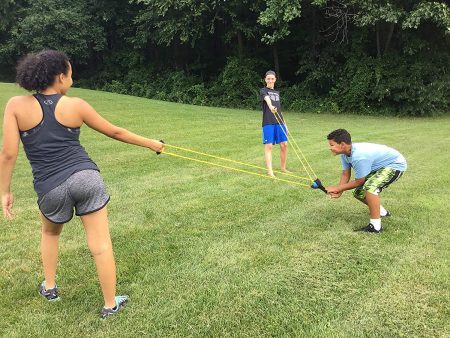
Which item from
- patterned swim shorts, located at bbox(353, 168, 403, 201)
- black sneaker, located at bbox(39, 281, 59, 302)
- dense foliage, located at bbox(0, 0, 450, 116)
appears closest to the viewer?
black sneaker, located at bbox(39, 281, 59, 302)

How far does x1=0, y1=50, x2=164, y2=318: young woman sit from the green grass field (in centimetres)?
59

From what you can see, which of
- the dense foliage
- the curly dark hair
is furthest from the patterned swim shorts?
the dense foliage

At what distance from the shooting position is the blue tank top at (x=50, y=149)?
110 inches

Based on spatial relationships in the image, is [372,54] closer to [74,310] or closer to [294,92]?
[294,92]

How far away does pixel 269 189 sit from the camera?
652 cm

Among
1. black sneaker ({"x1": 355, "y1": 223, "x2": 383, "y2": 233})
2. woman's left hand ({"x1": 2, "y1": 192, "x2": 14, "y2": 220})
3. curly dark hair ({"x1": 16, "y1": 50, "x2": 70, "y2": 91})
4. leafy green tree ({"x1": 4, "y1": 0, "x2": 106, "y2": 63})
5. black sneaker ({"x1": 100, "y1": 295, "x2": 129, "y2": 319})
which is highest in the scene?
leafy green tree ({"x1": 4, "y1": 0, "x2": 106, "y2": 63})

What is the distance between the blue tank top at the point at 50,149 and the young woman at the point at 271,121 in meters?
4.86

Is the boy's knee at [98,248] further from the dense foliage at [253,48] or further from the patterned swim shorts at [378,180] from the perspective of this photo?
the dense foliage at [253,48]

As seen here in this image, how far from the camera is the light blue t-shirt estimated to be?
4.71 meters

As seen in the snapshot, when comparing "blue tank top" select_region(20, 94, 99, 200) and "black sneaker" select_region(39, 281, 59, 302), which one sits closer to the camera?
"blue tank top" select_region(20, 94, 99, 200)

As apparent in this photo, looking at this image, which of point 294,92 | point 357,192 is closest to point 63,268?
point 357,192

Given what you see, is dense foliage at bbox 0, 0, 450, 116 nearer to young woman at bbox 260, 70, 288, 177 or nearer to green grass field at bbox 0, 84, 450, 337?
young woman at bbox 260, 70, 288, 177

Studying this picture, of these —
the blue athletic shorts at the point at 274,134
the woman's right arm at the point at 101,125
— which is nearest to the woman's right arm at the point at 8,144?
the woman's right arm at the point at 101,125

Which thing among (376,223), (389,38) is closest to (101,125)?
(376,223)
